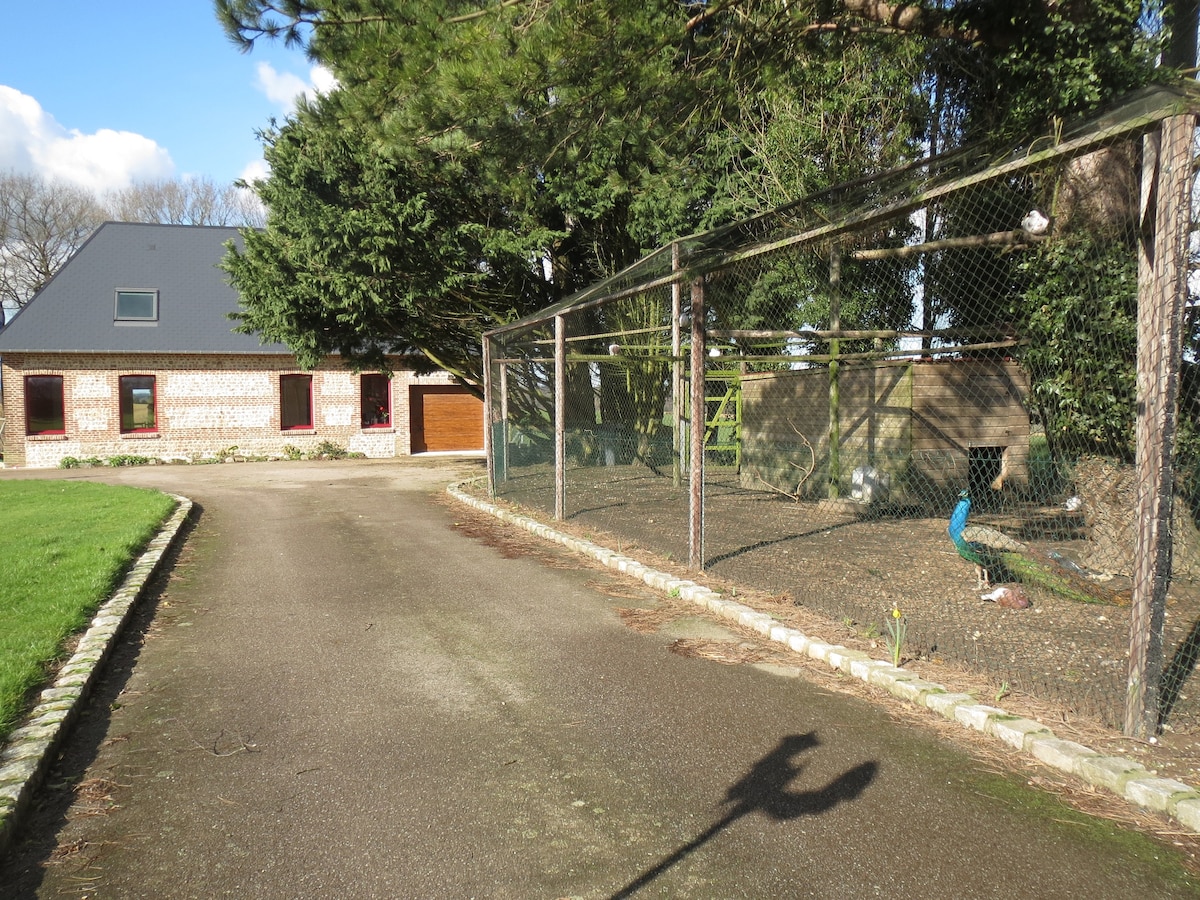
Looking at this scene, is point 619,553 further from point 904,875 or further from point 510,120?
point 904,875

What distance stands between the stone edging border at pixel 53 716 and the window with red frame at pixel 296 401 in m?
19.9

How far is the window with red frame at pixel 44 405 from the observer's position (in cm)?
2303

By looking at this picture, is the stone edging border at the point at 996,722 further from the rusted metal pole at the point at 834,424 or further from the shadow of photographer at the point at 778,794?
the rusted metal pole at the point at 834,424

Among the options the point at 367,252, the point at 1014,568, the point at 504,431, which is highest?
the point at 367,252

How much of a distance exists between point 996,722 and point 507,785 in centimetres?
234

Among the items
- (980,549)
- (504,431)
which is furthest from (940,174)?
(504,431)

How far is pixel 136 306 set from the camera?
83.2 ft

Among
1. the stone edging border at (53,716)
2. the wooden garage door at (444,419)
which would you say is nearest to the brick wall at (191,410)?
the wooden garage door at (444,419)

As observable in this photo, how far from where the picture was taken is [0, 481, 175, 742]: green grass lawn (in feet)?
15.6

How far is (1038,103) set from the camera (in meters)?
6.90

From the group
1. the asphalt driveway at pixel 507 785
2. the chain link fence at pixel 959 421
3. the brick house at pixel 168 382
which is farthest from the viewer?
the brick house at pixel 168 382

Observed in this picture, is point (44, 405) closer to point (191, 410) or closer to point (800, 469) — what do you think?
point (191, 410)

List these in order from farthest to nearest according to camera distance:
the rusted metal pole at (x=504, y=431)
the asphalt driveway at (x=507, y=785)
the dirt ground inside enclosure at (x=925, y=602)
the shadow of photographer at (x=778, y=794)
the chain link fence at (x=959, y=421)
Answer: the rusted metal pole at (x=504, y=431) < the dirt ground inside enclosure at (x=925, y=602) < the chain link fence at (x=959, y=421) < the shadow of photographer at (x=778, y=794) < the asphalt driveway at (x=507, y=785)

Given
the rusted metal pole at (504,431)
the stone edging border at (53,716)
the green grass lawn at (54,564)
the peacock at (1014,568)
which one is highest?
the rusted metal pole at (504,431)
